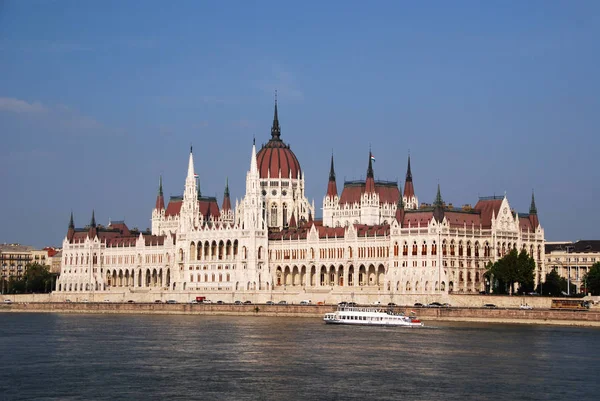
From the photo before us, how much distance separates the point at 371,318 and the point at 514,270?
915 inches

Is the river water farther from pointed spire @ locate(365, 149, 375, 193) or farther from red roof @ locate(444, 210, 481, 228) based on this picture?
pointed spire @ locate(365, 149, 375, 193)

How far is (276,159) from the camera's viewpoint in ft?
634

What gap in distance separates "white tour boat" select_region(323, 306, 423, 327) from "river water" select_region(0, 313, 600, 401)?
308 cm

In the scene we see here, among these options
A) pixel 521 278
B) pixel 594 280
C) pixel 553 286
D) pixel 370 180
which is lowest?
pixel 553 286

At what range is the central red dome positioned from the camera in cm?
19225

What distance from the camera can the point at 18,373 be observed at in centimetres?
7706

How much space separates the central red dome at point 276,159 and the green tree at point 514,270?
5190cm

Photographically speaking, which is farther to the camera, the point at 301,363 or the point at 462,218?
the point at 462,218

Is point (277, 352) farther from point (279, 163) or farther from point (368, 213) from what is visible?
point (279, 163)

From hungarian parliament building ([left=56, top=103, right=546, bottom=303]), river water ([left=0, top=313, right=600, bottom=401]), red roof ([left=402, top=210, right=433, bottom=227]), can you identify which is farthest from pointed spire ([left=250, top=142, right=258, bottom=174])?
river water ([left=0, top=313, right=600, bottom=401])

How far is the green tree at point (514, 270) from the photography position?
470 ft

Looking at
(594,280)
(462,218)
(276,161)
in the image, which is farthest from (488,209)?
(276,161)

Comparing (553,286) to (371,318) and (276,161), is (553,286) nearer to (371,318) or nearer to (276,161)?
(371,318)

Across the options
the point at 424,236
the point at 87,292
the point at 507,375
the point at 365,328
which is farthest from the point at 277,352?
the point at 87,292
